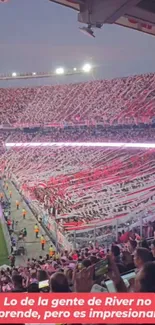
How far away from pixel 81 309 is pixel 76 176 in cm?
1505

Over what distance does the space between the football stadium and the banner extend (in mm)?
90

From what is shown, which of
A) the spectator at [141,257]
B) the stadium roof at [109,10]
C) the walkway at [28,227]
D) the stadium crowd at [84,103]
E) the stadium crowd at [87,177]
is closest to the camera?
the spectator at [141,257]

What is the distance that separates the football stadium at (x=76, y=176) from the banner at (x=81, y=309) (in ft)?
0.30

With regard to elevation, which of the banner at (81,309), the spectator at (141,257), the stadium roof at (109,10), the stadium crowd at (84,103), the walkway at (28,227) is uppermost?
the stadium crowd at (84,103)

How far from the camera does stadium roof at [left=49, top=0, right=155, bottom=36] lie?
3104 mm

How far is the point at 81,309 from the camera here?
268 cm

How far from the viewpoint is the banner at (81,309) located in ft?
Result: 8.35

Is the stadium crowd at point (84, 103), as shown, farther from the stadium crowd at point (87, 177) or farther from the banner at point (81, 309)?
the banner at point (81, 309)

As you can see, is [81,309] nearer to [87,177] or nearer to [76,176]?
[87,177]

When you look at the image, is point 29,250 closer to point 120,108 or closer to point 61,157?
point 61,157

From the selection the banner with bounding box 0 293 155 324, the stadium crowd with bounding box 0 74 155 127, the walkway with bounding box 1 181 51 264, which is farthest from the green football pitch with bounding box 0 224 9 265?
the stadium crowd with bounding box 0 74 155 127

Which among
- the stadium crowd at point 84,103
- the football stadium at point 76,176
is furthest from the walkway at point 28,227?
the stadium crowd at point 84,103

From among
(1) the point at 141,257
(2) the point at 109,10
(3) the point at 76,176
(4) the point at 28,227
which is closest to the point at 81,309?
(1) the point at 141,257

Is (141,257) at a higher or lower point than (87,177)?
lower
